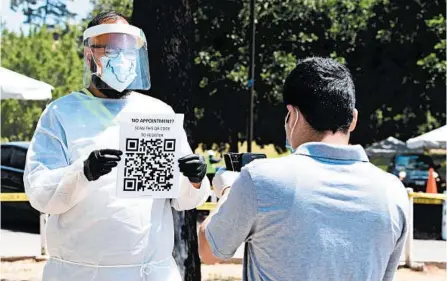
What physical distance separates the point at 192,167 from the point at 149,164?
0.18 metres

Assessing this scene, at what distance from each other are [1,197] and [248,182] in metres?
9.88

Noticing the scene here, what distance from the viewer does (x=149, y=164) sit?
3184mm

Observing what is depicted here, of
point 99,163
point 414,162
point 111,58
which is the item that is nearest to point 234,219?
point 99,163

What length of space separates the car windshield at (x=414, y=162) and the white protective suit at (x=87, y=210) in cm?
1929

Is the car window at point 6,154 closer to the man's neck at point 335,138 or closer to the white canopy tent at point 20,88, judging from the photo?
the white canopy tent at point 20,88

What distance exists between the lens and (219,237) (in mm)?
2447

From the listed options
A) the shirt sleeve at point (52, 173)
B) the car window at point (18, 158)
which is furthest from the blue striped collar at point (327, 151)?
the car window at point (18, 158)

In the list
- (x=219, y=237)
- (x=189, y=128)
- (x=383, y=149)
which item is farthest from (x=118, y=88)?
(x=383, y=149)

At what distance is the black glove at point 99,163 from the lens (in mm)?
2957

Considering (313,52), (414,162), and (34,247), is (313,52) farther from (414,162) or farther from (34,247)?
(34,247)

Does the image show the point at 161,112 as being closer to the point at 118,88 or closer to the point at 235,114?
the point at 118,88

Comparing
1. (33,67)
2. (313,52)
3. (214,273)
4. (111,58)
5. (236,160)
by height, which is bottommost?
(214,273)

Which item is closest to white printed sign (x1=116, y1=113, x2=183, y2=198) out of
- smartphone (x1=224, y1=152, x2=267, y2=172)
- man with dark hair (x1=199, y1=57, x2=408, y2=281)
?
smartphone (x1=224, y1=152, x2=267, y2=172)

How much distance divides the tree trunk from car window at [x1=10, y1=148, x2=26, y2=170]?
896 cm
